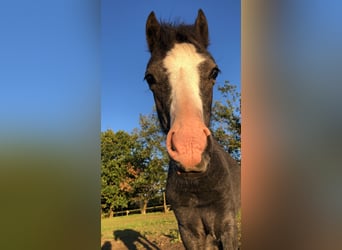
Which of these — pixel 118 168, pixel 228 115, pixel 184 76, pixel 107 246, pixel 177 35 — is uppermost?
pixel 177 35

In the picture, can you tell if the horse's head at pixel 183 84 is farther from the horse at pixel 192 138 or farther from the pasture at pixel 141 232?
the pasture at pixel 141 232

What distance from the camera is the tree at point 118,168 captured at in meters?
0.83

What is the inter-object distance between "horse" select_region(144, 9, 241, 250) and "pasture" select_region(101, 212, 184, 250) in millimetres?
44

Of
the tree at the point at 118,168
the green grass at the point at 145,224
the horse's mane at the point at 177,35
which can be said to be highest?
the horse's mane at the point at 177,35

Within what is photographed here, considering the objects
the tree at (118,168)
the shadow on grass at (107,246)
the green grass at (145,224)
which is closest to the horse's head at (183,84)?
the tree at (118,168)

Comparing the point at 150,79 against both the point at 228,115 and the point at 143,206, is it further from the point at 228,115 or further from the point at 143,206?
the point at 143,206

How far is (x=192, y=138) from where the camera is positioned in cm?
70

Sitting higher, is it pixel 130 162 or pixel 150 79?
pixel 150 79

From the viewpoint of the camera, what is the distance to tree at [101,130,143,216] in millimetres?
828

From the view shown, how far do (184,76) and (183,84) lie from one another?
0.03 metres

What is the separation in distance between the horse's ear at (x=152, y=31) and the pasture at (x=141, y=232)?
547mm

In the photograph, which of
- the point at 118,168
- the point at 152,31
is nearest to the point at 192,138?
the point at 118,168

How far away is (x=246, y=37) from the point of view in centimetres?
74
